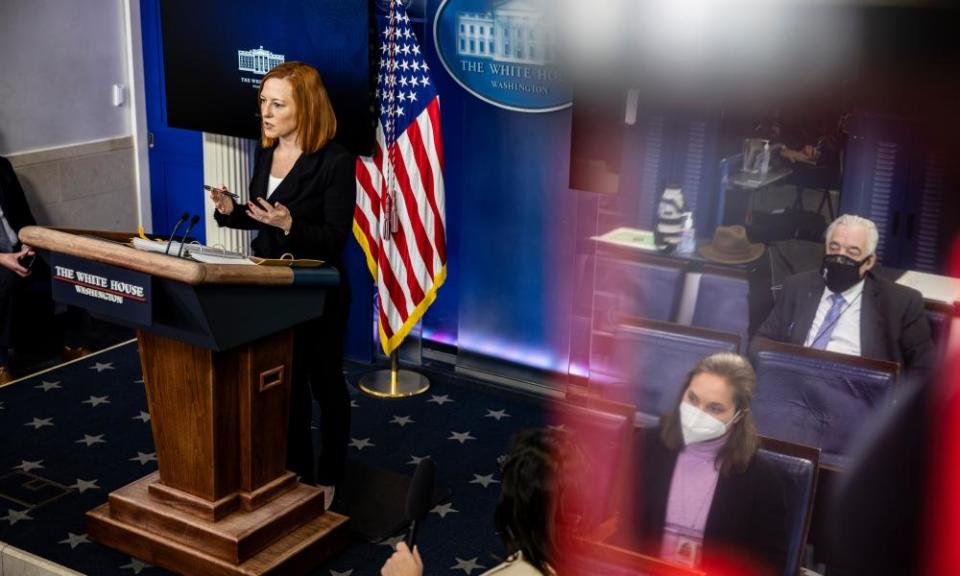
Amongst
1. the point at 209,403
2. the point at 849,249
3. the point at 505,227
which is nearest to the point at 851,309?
the point at 849,249

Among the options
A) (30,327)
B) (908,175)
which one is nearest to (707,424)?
(908,175)

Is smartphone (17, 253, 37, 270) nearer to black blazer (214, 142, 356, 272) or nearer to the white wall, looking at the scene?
the white wall

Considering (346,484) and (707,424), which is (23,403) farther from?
(707,424)

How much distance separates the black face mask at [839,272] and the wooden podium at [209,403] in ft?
5.05

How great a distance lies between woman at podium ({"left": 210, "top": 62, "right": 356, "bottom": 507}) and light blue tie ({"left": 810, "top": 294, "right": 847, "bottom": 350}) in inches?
63.5

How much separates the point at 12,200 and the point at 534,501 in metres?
4.26

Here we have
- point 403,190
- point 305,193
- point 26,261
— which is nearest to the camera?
point 305,193

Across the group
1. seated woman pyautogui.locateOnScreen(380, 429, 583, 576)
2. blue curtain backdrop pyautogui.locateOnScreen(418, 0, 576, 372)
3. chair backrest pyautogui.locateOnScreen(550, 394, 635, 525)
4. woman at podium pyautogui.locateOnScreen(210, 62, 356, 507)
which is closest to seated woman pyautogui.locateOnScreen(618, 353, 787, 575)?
chair backrest pyautogui.locateOnScreen(550, 394, 635, 525)

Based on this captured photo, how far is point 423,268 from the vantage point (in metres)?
4.94

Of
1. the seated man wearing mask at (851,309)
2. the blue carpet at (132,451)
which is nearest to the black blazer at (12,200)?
the blue carpet at (132,451)

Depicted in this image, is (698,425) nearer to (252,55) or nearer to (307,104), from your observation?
(307,104)

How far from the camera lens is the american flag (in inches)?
189

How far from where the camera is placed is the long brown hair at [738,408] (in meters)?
2.90

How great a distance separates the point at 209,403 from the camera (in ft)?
10.4
